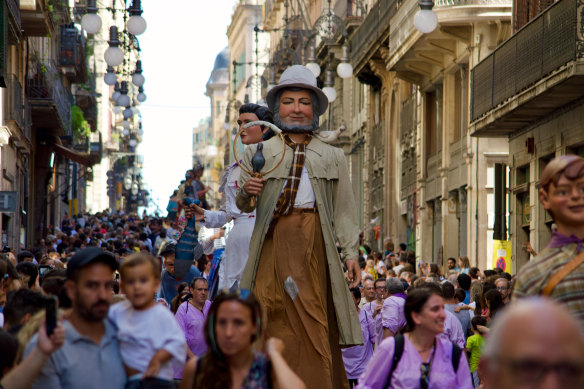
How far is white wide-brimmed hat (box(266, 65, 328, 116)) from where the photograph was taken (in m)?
9.08

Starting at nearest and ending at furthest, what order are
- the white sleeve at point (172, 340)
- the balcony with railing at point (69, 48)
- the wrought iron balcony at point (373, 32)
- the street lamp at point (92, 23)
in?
the white sleeve at point (172, 340), the street lamp at point (92, 23), the wrought iron balcony at point (373, 32), the balcony with railing at point (69, 48)

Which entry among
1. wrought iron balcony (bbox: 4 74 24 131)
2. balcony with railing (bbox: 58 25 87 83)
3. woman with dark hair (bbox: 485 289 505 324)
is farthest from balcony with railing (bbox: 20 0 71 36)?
woman with dark hair (bbox: 485 289 505 324)

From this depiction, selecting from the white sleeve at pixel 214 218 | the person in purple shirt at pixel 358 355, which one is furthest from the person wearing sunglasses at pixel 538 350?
the person in purple shirt at pixel 358 355

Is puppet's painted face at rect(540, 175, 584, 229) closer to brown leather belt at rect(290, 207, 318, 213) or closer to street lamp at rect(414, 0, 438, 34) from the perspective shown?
brown leather belt at rect(290, 207, 318, 213)

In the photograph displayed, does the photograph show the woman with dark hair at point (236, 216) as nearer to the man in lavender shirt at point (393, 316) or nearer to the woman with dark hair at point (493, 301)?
the man in lavender shirt at point (393, 316)

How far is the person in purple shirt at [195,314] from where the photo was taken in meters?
11.5

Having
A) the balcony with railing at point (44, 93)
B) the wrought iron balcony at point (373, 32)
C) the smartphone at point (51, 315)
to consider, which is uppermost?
the wrought iron balcony at point (373, 32)

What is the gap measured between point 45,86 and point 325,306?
30.5 meters

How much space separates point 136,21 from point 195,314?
11.1m

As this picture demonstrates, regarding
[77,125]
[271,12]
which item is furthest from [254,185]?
[271,12]

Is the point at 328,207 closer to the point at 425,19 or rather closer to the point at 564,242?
the point at 564,242

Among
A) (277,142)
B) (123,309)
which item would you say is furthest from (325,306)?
(123,309)

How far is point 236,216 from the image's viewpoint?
35.7ft

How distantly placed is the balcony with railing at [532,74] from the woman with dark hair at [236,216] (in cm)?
919
